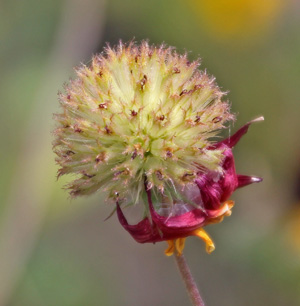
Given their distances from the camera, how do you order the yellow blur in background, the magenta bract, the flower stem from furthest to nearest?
→ the yellow blur in background
the magenta bract
the flower stem

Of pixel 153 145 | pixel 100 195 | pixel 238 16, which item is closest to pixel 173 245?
pixel 153 145

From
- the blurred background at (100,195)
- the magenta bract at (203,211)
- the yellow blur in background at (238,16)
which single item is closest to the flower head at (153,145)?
the magenta bract at (203,211)

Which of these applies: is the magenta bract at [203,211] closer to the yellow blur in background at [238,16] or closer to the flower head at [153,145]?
the flower head at [153,145]

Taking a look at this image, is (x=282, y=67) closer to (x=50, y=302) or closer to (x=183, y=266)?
(x=50, y=302)

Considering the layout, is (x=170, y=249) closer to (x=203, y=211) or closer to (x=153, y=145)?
(x=203, y=211)

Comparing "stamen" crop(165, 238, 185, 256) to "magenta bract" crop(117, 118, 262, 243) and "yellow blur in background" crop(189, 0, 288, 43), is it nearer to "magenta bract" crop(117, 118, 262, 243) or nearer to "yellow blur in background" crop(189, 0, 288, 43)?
"magenta bract" crop(117, 118, 262, 243)

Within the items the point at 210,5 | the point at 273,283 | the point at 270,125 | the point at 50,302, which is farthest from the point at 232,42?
the point at 50,302

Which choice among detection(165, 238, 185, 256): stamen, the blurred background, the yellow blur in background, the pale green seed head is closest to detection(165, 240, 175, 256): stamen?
detection(165, 238, 185, 256): stamen
